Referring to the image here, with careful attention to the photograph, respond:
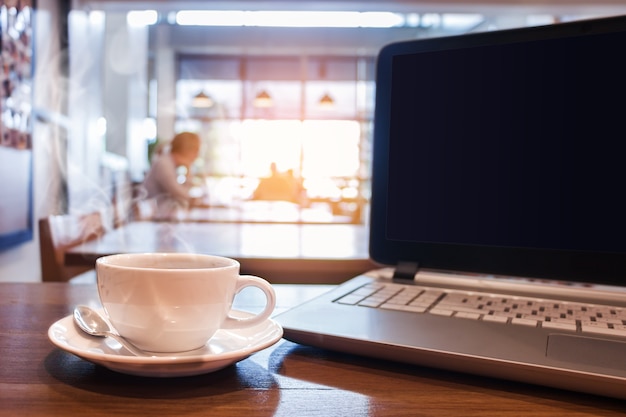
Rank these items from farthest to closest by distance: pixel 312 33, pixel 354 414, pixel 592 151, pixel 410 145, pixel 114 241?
pixel 312 33, pixel 114 241, pixel 410 145, pixel 592 151, pixel 354 414

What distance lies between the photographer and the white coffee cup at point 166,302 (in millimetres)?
A: 382

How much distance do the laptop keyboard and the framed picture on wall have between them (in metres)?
1.82

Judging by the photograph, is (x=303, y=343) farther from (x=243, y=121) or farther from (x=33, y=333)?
(x=243, y=121)

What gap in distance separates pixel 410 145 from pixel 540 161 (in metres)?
0.15

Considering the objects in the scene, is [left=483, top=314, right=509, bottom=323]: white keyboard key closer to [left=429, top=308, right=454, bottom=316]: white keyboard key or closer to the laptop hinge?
[left=429, top=308, right=454, bottom=316]: white keyboard key

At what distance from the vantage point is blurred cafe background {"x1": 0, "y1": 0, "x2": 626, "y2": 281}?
3180 mm

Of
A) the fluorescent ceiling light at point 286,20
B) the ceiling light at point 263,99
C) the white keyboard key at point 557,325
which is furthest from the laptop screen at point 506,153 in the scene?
the ceiling light at point 263,99

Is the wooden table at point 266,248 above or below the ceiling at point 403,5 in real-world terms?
below

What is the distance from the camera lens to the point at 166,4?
380 centimetres

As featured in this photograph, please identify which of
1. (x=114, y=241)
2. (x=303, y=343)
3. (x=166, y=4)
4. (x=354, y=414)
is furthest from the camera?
(x=166, y=4)

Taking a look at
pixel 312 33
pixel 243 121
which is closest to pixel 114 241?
pixel 312 33

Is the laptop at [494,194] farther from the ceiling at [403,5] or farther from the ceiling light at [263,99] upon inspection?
the ceiling light at [263,99]

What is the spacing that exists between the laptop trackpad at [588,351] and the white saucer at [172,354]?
20 centimetres

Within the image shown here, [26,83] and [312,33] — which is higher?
[312,33]
